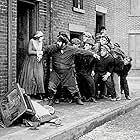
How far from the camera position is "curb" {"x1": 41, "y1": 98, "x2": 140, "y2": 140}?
22.4ft

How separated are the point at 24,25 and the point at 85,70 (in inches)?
79.2

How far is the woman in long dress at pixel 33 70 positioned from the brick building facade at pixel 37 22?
0.28 metres

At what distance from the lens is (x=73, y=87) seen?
33.5 ft

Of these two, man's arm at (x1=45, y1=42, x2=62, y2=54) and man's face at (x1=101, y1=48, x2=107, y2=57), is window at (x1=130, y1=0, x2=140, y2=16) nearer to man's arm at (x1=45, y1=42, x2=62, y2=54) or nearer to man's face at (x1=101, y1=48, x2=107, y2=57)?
man's face at (x1=101, y1=48, x2=107, y2=57)

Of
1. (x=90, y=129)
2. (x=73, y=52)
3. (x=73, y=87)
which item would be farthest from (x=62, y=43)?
(x=90, y=129)

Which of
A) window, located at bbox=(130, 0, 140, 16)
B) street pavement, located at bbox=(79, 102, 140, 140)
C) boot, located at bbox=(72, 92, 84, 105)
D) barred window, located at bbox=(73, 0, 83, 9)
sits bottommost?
street pavement, located at bbox=(79, 102, 140, 140)

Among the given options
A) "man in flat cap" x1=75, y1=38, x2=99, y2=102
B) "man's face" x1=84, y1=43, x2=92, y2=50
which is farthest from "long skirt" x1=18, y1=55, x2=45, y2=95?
"man's face" x1=84, y1=43, x2=92, y2=50

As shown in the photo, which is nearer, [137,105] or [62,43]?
[62,43]

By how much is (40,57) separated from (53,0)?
2224 mm

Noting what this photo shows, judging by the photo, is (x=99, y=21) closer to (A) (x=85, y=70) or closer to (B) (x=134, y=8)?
(A) (x=85, y=70)

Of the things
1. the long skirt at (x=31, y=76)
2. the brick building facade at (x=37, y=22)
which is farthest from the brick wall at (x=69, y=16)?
the long skirt at (x=31, y=76)

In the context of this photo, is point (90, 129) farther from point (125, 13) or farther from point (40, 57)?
point (125, 13)

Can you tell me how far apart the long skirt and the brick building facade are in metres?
0.25

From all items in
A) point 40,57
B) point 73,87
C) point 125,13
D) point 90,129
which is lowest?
point 90,129
